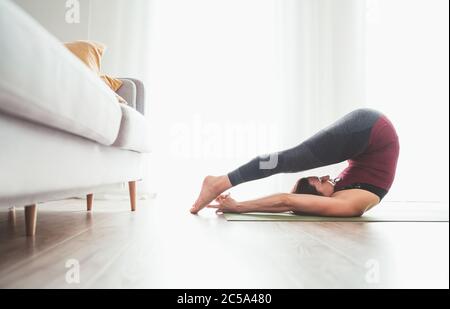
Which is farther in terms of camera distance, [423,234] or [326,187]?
[326,187]

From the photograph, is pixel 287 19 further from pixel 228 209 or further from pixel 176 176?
pixel 228 209

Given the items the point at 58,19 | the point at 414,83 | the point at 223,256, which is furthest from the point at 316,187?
the point at 58,19

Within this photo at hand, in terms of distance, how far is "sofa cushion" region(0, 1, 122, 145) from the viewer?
69 cm

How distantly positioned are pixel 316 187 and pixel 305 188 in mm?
56

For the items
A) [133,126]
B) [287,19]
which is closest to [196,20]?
[287,19]

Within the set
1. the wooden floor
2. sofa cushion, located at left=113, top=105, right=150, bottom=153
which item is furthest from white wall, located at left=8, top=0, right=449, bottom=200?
the wooden floor

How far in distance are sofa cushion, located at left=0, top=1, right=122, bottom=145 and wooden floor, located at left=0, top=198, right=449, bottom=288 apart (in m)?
0.32

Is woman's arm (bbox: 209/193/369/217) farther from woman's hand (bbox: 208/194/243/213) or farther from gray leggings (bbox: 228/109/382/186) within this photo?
gray leggings (bbox: 228/109/382/186)

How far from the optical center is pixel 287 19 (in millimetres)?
3605

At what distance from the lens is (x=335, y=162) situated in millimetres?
1802

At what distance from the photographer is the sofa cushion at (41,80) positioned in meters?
0.69

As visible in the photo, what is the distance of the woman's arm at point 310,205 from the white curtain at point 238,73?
5.10ft
